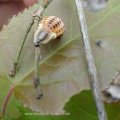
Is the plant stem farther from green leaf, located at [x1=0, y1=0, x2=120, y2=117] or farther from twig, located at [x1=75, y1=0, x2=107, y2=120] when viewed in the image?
twig, located at [x1=75, y1=0, x2=107, y2=120]

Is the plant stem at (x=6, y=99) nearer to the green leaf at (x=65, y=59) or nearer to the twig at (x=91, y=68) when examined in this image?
the green leaf at (x=65, y=59)

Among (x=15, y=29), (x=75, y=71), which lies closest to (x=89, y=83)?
(x=75, y=71)

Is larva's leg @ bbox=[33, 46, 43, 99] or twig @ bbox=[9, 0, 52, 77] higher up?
twig @ bbox=[9, 0, 52, 77]

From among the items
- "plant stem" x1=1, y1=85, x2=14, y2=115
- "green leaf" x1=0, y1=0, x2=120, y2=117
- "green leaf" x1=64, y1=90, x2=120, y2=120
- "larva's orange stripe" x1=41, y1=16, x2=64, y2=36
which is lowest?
"green leaf" x1=64, y1=90, x2=120, y2=120

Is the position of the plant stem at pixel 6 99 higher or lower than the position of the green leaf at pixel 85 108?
higher

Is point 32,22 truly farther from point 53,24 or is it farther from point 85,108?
point 85,108

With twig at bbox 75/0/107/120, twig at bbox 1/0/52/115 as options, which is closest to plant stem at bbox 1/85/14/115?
twig at bbox 1/0/52/115

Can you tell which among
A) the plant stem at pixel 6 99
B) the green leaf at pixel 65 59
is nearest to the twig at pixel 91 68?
the green leaf at pixel 65 59
